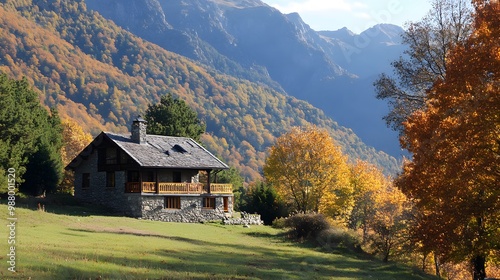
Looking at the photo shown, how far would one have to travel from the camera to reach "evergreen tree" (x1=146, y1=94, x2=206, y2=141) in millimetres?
72500

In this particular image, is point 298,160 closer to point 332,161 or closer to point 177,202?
point 332,161

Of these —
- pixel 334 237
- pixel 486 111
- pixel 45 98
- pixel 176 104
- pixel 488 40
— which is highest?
pixel 45 98

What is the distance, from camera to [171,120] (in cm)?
7431

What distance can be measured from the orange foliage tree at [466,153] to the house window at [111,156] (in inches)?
1453

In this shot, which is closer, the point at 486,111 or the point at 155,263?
the point at 486,111

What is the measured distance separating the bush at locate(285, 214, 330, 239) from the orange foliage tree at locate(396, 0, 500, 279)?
2002 centimetres

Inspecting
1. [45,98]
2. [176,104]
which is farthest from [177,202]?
[45,98]

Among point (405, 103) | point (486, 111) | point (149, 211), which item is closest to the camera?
point (486, 111)

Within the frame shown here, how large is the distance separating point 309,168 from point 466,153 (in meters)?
40.4

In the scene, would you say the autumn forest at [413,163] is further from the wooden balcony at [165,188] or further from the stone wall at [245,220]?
the wooden balcony at [165,188]

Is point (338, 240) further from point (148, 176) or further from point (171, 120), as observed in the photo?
point (171, 120)

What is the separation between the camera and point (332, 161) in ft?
190

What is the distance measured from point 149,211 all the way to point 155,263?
28.4 m

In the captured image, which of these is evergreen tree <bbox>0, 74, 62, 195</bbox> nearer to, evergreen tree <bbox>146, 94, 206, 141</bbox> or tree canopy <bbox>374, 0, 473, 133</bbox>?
evergreen tree <bbox>146, 94, 206, 141</bbox>
